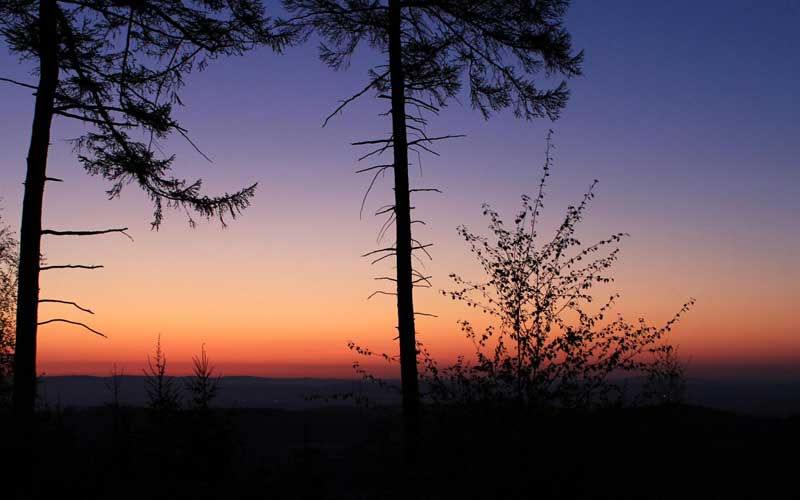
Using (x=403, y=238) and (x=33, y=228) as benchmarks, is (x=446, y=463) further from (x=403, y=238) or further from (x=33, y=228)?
(x=33, y=228)

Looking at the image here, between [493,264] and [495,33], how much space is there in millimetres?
4666

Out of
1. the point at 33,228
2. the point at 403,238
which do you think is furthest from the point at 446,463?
the point at 33,228

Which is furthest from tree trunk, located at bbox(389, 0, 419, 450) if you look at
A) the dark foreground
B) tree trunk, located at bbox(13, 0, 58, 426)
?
→ tree trunk, located at bbox(13, 0, 58, 426)

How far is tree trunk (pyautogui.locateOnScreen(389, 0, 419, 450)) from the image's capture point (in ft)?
37.0

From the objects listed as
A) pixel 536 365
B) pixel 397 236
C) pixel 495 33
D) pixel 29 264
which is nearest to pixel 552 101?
pixel 495 33

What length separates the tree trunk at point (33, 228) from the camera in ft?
32.7

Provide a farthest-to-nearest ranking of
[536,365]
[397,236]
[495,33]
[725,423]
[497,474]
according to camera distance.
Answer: [725,423] → [495,33] → [397,236] → [536,365] → [497,474]

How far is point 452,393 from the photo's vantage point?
10.2 meters

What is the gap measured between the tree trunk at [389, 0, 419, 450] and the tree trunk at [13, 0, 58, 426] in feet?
17.9

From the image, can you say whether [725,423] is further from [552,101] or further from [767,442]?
[552,101]

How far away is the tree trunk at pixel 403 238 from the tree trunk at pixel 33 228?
17.9 feet

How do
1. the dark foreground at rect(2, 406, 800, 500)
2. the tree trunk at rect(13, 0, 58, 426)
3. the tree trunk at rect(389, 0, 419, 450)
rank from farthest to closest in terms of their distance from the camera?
the tree trunk at rect(389, 0, 419, 450)
the tree trunk at rect(13, 0, 58, 426)
the dark foreground at rect(2, 406, 800, 500)

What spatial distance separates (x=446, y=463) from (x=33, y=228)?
22.9 feet

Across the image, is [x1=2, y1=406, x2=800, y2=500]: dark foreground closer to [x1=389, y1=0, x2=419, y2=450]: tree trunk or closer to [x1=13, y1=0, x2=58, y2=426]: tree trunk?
[x1=389, y1=0, x2=419, y2=450]: tree trunk
